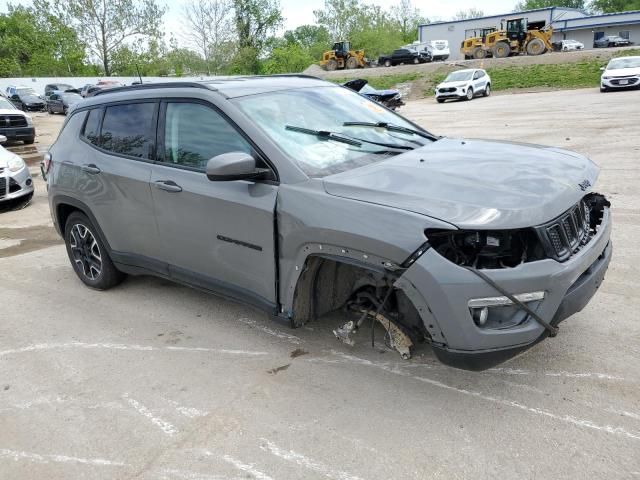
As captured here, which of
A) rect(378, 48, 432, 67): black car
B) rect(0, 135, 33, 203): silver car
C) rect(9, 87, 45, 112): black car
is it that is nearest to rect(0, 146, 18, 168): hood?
rect(0, 135, 33, 203): silver car

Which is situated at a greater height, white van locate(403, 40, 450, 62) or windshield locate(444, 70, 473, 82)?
white van locate(403, 40, 450, 62)

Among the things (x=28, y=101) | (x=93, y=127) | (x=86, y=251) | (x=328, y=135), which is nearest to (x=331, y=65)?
(x=28, y=101)

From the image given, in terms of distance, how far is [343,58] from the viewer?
49.5 m

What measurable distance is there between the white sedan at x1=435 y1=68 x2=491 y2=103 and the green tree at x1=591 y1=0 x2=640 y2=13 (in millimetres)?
66393

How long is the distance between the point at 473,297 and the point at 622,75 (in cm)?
2536

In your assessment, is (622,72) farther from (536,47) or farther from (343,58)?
(343,58)

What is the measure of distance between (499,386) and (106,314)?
3141 mm

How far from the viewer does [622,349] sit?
11.3ft

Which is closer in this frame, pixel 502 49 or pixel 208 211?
pixel 208 211

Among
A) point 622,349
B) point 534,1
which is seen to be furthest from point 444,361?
point 534,1

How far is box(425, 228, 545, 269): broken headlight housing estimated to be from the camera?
8.81 feet

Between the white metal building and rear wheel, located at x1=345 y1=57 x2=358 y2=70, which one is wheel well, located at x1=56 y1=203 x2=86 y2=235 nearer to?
rear wheel, located at x1=345 y1=57 x2=358 y2=70

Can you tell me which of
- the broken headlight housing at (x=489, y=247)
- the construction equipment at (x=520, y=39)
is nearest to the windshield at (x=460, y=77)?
the construction equipment at (x=520, y=39)

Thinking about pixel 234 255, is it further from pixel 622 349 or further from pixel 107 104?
pixel 622 349
